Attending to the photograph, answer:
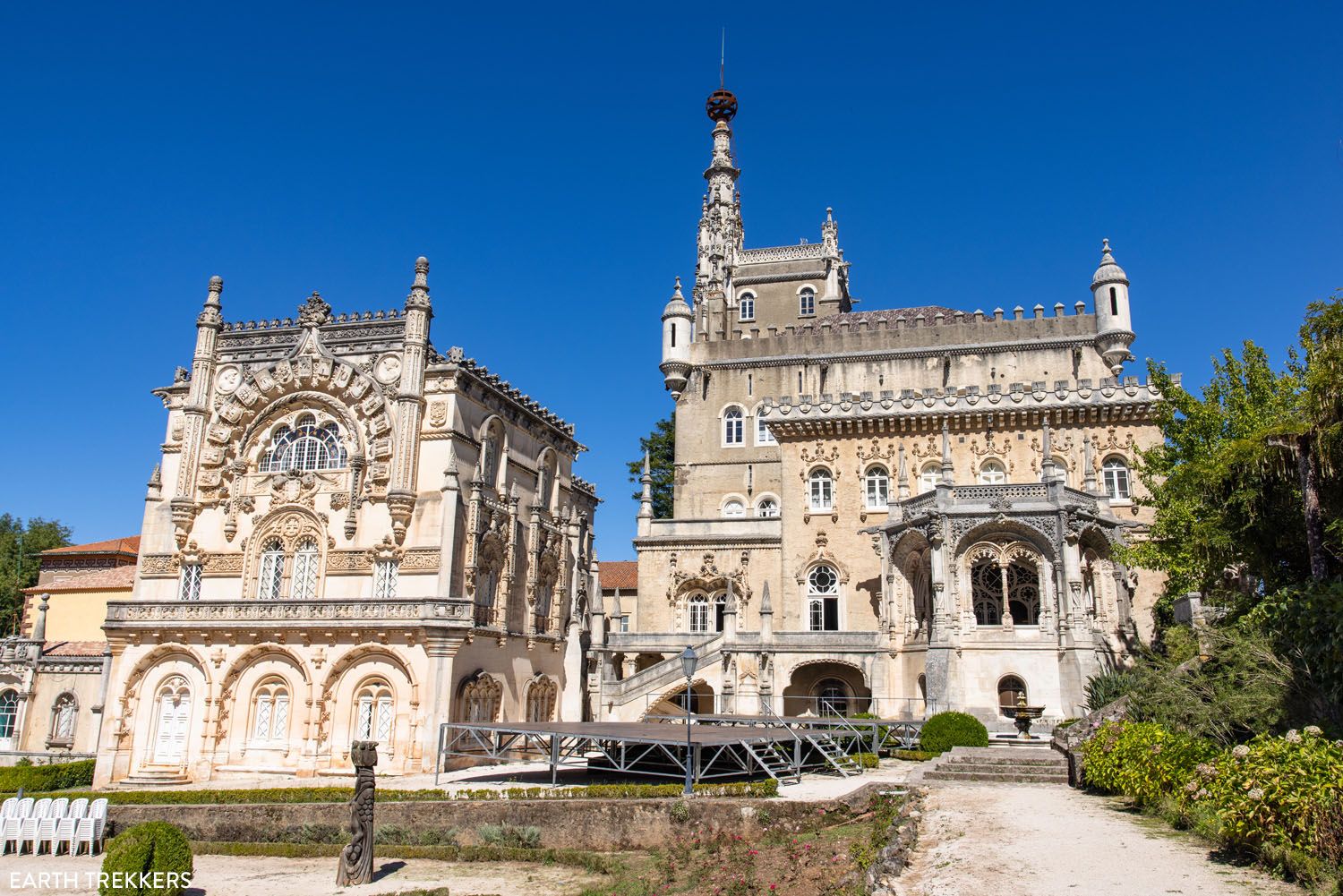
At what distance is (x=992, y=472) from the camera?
117 ft

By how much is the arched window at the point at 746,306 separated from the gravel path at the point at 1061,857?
115ft

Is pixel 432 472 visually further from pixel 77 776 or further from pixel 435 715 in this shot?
pixel 77 776

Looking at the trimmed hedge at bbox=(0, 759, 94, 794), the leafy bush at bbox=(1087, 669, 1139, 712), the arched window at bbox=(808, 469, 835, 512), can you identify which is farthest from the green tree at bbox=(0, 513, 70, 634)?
the leafy bush at bbox=(1087, 669, 1139, 712)

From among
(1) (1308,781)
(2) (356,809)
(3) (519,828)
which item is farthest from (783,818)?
(1) (1308,781)

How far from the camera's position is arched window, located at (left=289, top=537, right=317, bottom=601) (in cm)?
3150

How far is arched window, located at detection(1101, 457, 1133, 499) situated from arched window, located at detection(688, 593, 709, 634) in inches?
599

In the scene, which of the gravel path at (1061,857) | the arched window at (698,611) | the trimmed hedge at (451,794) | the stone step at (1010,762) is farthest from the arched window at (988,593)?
the gravel path at (1061,857)

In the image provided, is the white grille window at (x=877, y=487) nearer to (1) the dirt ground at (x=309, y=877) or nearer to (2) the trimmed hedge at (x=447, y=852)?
(2) the trimmed hedge at (x=447, y=852)

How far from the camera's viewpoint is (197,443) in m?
33.1

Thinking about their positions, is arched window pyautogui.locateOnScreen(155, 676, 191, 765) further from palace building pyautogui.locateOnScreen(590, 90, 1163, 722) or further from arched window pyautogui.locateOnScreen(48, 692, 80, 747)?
palace building pyautogui.locateOnScreen(590, 90, 1163, 722)

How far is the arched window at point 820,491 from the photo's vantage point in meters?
36.8

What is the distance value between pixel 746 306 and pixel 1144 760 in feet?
118

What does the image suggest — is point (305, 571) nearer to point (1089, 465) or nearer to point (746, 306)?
point (746, 306)

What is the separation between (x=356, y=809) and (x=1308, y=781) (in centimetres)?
1438
